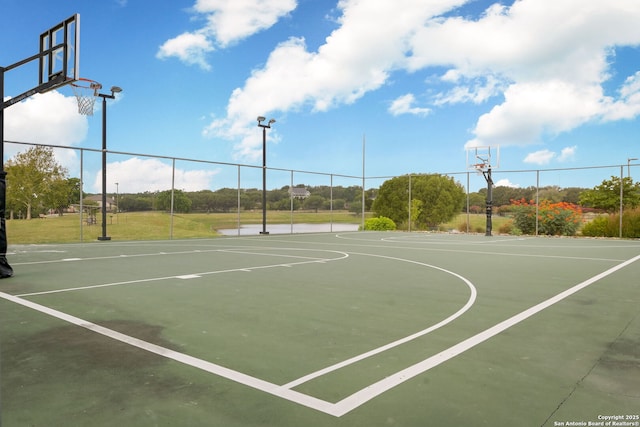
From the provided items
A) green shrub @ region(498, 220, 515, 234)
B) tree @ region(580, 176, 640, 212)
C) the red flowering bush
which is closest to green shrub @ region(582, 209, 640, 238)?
tree @ region(580, 176, 640, 212)

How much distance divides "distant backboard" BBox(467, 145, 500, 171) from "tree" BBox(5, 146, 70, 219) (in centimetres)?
1775

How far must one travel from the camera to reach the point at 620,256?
10.9 meters

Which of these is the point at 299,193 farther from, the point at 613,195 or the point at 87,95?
the point at 613,195

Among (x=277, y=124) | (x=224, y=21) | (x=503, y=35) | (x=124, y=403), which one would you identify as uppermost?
(x=224, y=21)

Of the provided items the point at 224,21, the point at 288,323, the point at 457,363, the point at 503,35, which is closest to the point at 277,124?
the point at 224,21

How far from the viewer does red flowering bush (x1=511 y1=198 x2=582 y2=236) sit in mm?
19812

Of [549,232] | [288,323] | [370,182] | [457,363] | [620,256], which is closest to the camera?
[457,363]

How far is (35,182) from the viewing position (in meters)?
16.1

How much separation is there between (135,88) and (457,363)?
639 inches

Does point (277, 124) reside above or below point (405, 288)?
above

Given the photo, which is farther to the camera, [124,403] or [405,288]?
[405,288]

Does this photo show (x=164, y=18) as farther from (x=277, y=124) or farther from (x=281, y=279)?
(x=281, y=279)

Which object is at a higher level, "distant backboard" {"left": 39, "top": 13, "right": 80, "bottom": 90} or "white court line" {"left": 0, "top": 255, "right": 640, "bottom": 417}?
"distant backboard" {"left": 39, "top": 13, "right": 80, "bottom": 90}

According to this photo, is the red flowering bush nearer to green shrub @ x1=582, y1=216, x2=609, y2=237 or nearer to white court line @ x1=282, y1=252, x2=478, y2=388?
green shrub @ x1=582, y1=216, x2=609, y2=237
